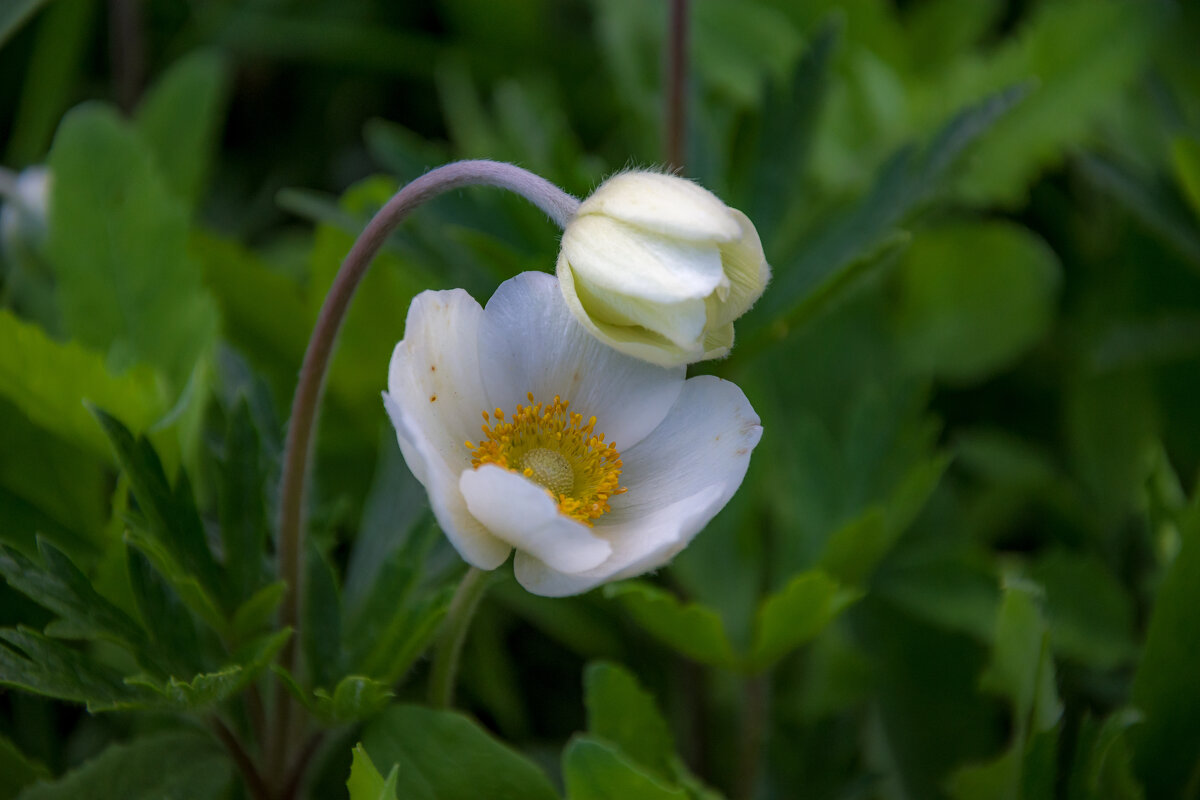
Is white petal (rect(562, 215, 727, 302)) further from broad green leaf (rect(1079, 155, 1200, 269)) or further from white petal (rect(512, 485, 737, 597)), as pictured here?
broad green leaf (rect(1079, 155, 1200, 269))

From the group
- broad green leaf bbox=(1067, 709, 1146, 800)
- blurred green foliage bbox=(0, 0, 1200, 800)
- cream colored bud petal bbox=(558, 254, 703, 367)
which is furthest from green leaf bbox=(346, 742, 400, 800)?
broad green leaf bbox=(1067, 709, 1146, 800)

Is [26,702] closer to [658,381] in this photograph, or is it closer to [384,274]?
[384,274]

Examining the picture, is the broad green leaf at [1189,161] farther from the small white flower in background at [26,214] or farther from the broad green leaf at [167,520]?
the small white flower in background at [26,214]

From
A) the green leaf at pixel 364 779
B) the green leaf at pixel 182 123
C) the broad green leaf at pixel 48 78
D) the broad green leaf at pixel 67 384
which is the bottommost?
the green leaf at pixel 364 779

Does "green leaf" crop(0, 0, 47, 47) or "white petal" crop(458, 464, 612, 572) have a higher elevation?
"green leaf" crop(0, 0, 47, 47)

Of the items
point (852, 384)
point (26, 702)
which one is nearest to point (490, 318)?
point (26, 702)

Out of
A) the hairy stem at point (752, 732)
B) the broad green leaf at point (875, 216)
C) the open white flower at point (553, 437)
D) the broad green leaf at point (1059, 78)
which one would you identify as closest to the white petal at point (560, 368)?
the open white flower at point (553, 437)
